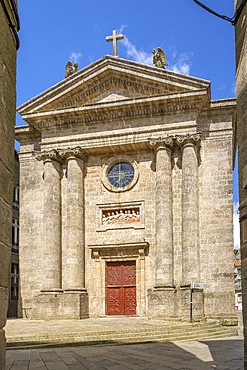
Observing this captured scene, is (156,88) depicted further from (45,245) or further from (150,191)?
(45,245)

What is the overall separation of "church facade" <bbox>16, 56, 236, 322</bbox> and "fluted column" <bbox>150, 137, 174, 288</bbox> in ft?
0.14

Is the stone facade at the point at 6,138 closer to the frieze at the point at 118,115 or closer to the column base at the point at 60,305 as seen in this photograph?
the column base at the point at 60,305

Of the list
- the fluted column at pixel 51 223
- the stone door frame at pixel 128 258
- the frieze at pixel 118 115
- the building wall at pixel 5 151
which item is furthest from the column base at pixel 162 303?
the building wall at pixel 5 151

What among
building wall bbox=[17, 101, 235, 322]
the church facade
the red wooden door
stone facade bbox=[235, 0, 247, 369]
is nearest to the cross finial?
the church facade

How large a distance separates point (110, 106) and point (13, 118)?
16342 millimetres

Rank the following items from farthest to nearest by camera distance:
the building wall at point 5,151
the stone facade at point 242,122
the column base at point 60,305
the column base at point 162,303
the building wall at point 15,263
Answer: the building wall at point 15,263 < the column base at point 60,305 < the column base at point 162,303 < the stone facade at point 242,122 < the building wall at point 5,151

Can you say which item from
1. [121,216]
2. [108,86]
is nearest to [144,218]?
[121,216]

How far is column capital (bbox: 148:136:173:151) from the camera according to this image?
2110 centimetres

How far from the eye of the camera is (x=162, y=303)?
1973 centimetres

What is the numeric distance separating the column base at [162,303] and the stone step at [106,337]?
2.90 meters

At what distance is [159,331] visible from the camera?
15508mm

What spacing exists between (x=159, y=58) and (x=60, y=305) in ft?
38.7

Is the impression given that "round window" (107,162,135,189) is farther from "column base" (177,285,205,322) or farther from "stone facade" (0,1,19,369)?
"stone facade" (0,1,19,369)

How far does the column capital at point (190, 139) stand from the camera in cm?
2072
